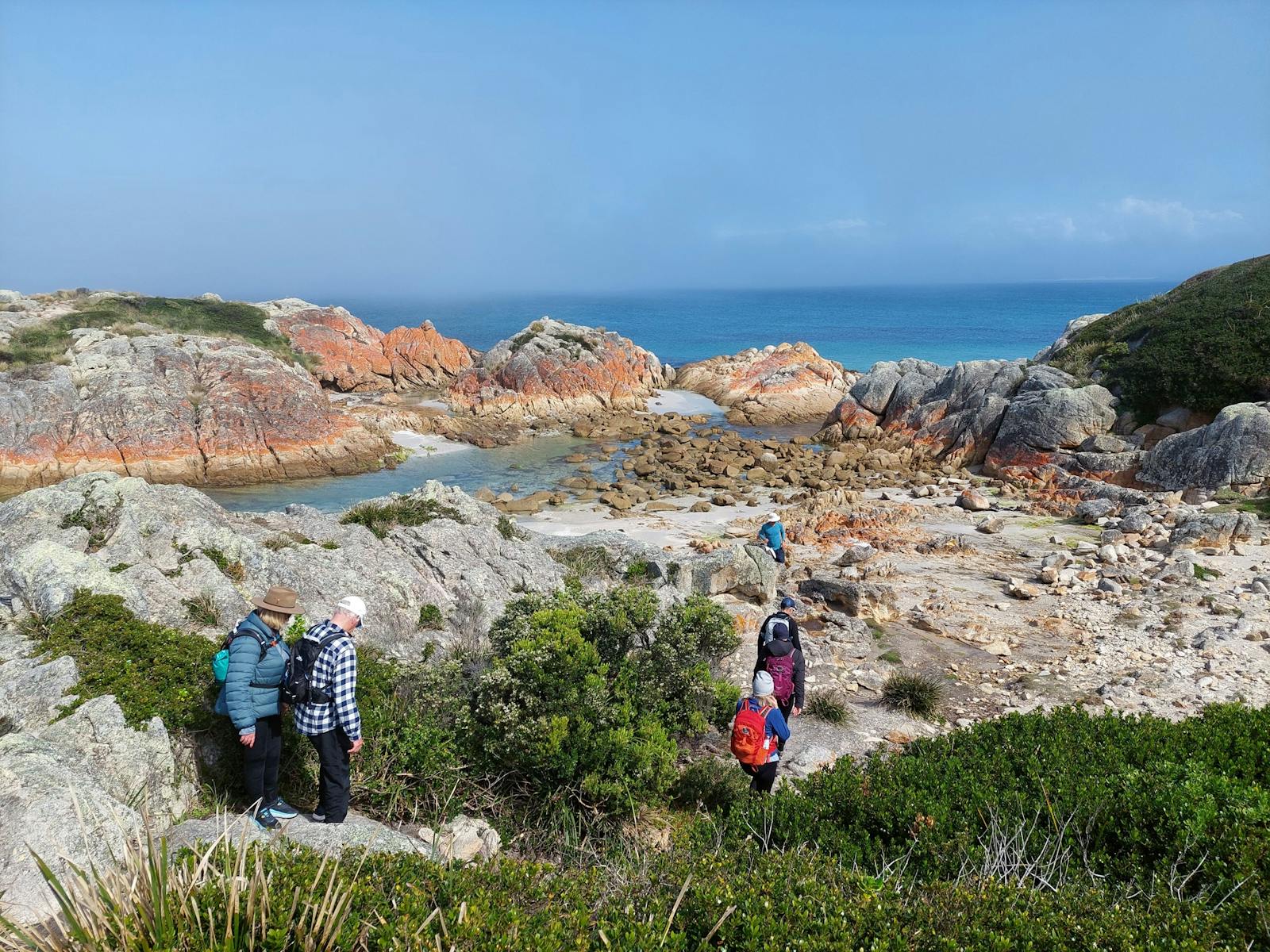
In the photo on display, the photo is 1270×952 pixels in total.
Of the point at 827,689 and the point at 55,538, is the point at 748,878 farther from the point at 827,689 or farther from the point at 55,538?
the point at 55,538

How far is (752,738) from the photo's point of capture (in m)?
6.83

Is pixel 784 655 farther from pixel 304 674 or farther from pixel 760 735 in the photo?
pixel 304 674

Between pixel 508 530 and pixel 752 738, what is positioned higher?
pixel 508 530

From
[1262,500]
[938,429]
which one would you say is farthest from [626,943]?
[938,429]

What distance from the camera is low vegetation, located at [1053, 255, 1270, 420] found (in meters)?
30.2

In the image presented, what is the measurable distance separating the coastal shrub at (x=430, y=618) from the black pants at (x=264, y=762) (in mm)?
4290

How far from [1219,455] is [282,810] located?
3052cm

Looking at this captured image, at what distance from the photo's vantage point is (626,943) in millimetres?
3670

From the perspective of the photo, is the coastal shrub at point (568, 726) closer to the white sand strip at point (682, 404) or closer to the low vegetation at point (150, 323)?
the white sand strip at point (682, 404)

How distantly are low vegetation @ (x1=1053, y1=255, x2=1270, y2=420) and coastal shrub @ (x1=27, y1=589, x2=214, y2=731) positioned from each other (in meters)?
37.3

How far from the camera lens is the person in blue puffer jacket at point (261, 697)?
18.7 ft

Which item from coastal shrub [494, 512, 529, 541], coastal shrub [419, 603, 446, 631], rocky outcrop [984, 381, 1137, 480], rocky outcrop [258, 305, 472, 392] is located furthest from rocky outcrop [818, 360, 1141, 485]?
rocky outcrop [258, 305, 472, 392]

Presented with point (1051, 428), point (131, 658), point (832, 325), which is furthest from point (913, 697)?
point (832, 325)

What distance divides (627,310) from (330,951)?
19765cm
